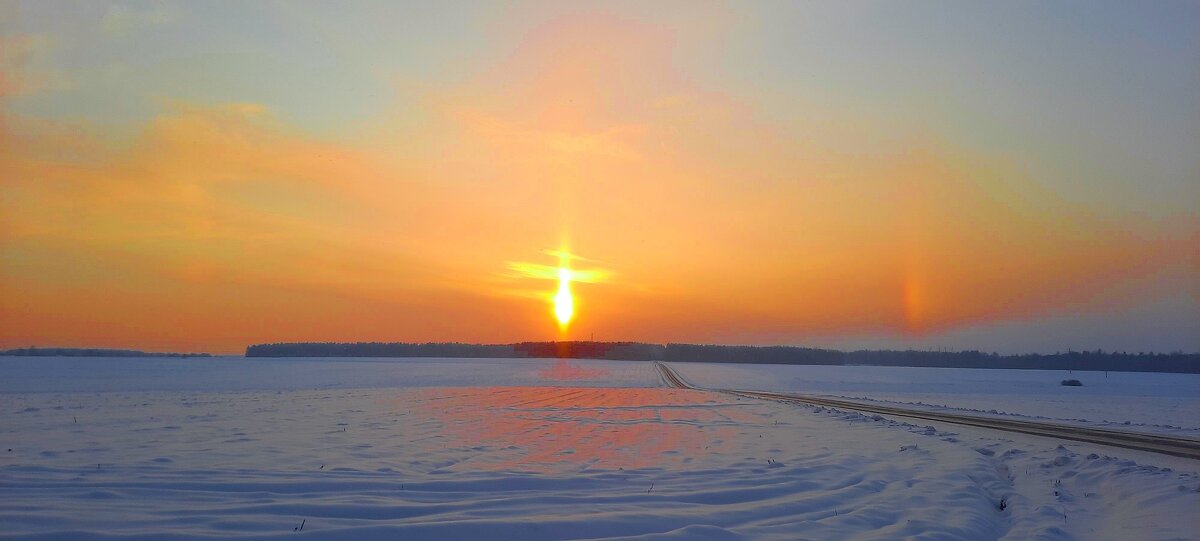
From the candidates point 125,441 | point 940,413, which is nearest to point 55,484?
point 125,441

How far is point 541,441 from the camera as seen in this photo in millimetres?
18469

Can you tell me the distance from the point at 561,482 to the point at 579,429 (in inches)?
371

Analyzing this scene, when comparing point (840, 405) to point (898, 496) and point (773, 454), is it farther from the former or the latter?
point (898, 496)

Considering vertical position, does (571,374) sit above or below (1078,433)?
above

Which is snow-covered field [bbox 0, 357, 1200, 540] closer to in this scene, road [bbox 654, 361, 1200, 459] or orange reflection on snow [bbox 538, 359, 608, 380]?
road [bbox 654, 361, 1200, 459]

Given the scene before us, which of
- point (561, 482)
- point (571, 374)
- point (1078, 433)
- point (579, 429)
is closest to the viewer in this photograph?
point (561, 482)

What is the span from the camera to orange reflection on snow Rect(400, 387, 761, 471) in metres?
15.4

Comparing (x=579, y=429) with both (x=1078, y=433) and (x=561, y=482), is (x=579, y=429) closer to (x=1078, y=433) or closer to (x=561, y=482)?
(x=561, y=482)

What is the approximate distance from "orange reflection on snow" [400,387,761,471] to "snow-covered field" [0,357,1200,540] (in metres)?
0.15

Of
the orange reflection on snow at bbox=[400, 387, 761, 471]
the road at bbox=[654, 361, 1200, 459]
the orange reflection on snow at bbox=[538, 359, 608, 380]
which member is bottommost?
the orange reflection on snow at bbox=[400, 387, 761, 471]

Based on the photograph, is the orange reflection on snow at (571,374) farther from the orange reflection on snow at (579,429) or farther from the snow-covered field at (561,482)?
the snow-covered field at (561,482)

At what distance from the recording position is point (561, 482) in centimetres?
1235

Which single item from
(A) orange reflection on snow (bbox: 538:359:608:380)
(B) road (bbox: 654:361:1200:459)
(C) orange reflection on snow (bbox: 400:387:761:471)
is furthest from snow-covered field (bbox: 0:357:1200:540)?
(A) orange reflection on snow (bbox: 538:359:608:380)

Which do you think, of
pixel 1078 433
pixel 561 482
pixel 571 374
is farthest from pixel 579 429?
pixel 571 374
